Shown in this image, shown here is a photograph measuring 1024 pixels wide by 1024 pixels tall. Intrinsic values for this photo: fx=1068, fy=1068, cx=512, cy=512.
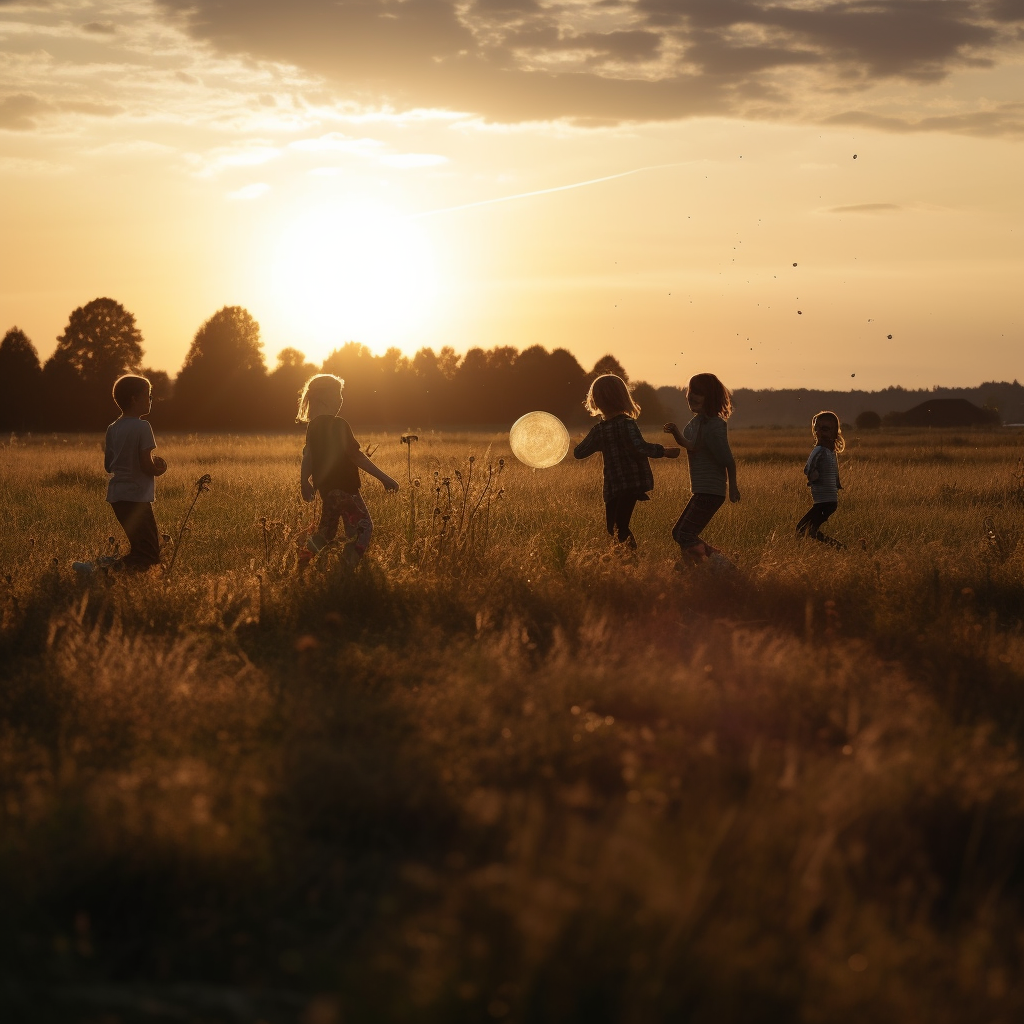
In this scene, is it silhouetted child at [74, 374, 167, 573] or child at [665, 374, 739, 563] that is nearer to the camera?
silhouetted child at [74, 374, 167, 573]

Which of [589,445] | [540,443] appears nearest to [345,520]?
[589,445]

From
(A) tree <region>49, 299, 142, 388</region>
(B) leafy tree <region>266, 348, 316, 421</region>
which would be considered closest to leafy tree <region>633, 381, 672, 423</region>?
(B) leafy tree <region>266, 348, 316, 421</region>

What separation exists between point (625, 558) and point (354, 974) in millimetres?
5791

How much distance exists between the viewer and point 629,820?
106 inches

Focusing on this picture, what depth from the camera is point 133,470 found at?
26.9 ft

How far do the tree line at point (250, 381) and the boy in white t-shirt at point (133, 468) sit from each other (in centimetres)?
5558

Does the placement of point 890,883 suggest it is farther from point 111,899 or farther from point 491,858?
point 111,899

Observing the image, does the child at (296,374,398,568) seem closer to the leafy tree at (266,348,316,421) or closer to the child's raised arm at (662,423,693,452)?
the child's raised arm at (662,423,693,452)

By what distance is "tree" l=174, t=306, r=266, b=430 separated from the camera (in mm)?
69625

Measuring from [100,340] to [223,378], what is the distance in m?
8.04

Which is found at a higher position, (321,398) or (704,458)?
(321,398)

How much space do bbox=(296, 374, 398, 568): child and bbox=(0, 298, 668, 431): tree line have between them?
5567 cm

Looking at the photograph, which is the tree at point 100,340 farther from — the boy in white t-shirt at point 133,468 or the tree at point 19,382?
the boy in white t-shirt at point 133,468

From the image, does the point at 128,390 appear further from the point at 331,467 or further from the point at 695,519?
the point at 695,519
